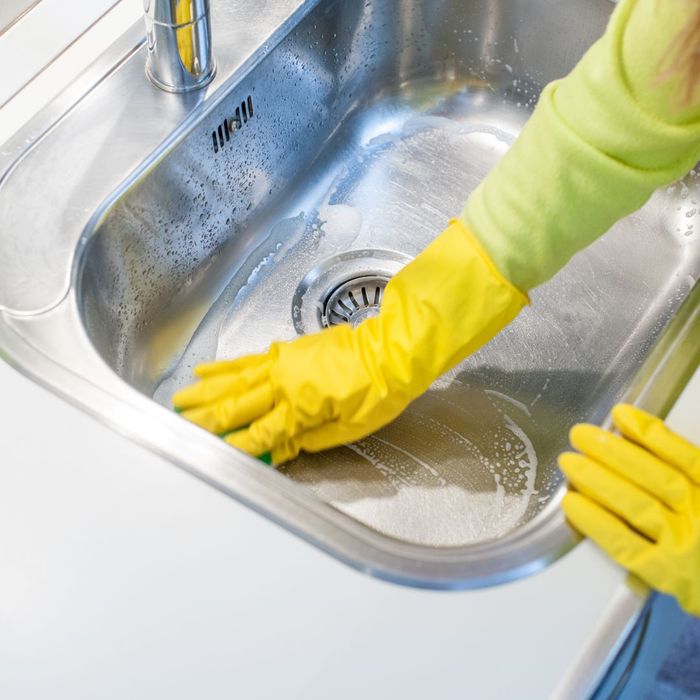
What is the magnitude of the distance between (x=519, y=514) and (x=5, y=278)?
440 millimetres

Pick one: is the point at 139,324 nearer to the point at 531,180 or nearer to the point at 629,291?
the point at 531,180

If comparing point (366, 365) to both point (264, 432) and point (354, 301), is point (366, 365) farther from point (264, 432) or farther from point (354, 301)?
point (354, 301)

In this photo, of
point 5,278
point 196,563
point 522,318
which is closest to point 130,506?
point 196,563

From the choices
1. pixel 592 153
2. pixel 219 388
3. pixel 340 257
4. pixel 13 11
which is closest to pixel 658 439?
pixel 592 153

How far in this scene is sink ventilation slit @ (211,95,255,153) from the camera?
0.80 meters

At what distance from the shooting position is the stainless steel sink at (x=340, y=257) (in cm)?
Result: 61

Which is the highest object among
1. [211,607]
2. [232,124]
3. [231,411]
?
[232,124]

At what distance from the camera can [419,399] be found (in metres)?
0.82

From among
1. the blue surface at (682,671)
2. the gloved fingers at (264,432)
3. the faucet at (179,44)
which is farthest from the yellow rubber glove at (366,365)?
the blue surface at (682,671)

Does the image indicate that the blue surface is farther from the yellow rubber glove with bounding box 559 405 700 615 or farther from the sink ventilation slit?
the sink ventilation slit

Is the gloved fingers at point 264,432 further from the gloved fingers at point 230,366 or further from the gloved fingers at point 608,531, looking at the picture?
the gloved fingers at point 608,531

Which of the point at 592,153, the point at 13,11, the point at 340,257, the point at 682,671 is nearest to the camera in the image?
the point at 592,153

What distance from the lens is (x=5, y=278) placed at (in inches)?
25.8

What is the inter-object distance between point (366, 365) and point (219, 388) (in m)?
0.11
